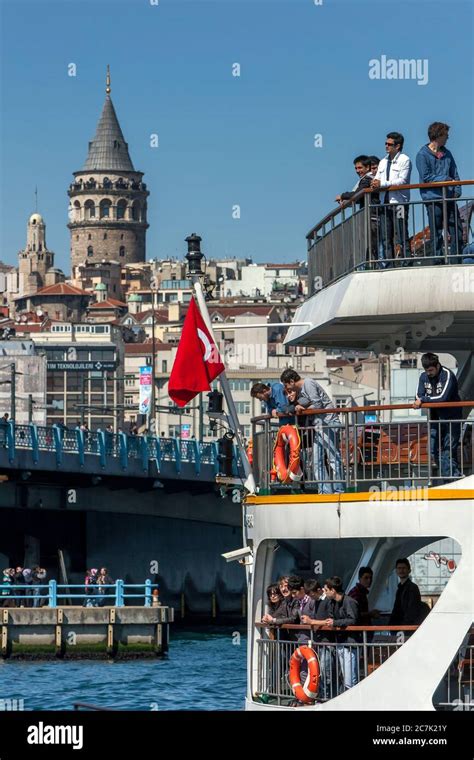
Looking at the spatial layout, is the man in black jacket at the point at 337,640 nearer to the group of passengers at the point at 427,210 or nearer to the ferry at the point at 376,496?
the ferry at the point at 376,496

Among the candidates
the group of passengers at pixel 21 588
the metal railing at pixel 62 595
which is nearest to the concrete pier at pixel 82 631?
the metal railing at pixel 62 595

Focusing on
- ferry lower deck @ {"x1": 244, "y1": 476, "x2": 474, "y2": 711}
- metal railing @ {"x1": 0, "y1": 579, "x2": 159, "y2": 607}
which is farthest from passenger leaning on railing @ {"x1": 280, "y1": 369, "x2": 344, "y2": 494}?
metal railing @ {"x1": 0, "y1": 579, "x2": 159, "y2": 607}

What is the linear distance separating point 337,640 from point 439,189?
4.25m

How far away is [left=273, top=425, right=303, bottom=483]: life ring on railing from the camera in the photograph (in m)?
18.8

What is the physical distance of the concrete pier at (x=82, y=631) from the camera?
2327 inches

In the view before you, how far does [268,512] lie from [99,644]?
136 feet

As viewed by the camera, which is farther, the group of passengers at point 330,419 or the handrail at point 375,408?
the group of passengers at point 330,419

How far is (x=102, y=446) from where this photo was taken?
7438 cm

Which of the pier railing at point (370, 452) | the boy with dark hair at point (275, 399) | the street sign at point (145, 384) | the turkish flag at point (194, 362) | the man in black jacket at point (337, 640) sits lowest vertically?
the man in black jacket at point (337, 640)

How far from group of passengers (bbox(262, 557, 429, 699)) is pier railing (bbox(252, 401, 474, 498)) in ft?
2.91

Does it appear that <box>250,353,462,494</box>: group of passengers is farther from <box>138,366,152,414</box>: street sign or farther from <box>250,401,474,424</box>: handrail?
<box>138,366,152,414</box>: street sign

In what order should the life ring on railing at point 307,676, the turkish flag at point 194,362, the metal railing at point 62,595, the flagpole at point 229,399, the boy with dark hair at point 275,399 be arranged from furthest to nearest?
the metal railing at point 62,595 < the flagpole at point 229,399 < the turkish flag at point 194,362 < the boy with dark hair at point 275,399 < the life ring on railing at point 307,676

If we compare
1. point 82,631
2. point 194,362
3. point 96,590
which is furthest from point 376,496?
point 96,590
